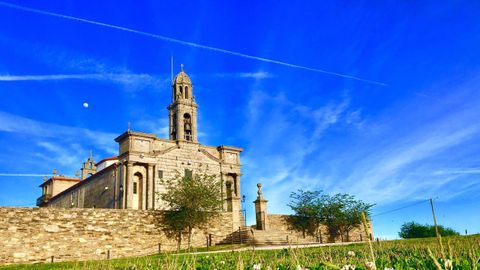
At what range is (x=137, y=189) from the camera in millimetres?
38688

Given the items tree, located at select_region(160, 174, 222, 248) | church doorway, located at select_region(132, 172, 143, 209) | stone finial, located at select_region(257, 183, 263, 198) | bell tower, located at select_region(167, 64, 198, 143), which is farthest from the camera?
bell tower, located at select_region(167, 64, 198, 143)

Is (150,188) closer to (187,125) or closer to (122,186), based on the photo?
(122,186)

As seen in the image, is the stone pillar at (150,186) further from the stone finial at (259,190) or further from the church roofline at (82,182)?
the stone finial at (259,190)

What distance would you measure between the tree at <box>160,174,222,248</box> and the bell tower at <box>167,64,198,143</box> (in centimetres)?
1309

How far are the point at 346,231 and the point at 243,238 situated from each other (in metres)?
14.3

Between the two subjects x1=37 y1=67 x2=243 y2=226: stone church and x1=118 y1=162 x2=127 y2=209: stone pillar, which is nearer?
x1=118 y1=162 x2=127 y2=209: stone pillar

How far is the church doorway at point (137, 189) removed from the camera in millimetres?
38344

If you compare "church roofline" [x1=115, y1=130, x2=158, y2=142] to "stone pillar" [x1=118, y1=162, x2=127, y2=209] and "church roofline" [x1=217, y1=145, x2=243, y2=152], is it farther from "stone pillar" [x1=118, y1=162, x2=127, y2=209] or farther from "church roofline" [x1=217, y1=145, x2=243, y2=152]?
"church roofline" [x1=217, y1=145, x2=243, y2=152]

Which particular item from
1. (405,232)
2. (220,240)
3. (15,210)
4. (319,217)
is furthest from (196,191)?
(405,232)

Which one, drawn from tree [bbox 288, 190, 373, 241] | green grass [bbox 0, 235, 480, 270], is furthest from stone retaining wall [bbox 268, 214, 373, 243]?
green grass [bbox 0, 235, 480, 270]

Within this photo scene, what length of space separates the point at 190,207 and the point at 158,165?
12.3 m

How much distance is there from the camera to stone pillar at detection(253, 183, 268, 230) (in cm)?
3184

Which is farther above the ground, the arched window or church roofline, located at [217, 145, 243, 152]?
the arched window

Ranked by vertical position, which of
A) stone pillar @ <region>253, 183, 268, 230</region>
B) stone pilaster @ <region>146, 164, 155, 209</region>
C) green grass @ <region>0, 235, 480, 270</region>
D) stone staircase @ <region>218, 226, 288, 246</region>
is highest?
stone pilaster @ <region>146, 164, 155, 209</region>
